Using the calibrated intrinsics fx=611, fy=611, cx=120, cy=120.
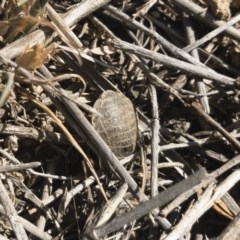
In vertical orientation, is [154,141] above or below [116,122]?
below

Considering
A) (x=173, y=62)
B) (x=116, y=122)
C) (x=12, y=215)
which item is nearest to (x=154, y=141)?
(x=116, y=122)

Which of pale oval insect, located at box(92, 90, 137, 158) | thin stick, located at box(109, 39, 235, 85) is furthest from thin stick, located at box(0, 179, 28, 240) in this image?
thin stick, located at box(109, 39, 235, 85)

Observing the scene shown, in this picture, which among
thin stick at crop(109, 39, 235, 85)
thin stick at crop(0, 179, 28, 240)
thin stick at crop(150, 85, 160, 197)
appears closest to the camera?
thin stick at crop(0, 179, 28, 240)

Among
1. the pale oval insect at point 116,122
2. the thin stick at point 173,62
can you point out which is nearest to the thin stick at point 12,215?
the pale oval insect at point 116,122

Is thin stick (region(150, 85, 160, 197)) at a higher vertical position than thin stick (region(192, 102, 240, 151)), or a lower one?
higher

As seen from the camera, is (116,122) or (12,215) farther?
(116,122)


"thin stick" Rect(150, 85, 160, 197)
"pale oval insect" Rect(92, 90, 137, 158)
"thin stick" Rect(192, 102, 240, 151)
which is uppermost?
"pale oval insect" Rect(92, 90, 137, 158)

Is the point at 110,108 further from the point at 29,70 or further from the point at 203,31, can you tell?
the point at 203,31

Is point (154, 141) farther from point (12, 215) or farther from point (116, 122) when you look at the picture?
point (12, 215)

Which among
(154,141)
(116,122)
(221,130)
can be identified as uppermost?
(116,122)

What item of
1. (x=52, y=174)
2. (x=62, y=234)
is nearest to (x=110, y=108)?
(x=52, y=174)

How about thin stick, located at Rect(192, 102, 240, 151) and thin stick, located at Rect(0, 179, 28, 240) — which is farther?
thin stick, located at Rect(192, 102, 240, 151)

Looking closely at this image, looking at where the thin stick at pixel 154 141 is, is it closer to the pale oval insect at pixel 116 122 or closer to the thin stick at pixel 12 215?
the pale oval insect at pixel 116 122

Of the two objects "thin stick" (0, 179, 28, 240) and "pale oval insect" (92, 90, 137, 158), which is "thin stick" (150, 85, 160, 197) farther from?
"thin stick" (0, 179, 28, 240)
